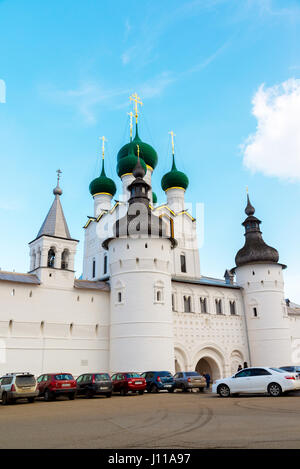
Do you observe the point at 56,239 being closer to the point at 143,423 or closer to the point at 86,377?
the point at 86,377

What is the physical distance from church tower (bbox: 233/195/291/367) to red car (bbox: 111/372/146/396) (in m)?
13.8

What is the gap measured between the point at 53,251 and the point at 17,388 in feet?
32.8

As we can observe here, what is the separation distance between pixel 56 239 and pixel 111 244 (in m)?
3.55

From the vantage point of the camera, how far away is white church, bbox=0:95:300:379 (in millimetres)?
20578

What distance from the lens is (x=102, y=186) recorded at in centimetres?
3334

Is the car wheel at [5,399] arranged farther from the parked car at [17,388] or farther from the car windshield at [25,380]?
the car windshield at [25,380]

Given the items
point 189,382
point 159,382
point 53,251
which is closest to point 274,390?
point 189,382

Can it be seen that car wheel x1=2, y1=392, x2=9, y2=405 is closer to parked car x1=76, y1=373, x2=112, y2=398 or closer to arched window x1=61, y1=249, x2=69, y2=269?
parked car x1=76, y1=373, x2=112, y2=398

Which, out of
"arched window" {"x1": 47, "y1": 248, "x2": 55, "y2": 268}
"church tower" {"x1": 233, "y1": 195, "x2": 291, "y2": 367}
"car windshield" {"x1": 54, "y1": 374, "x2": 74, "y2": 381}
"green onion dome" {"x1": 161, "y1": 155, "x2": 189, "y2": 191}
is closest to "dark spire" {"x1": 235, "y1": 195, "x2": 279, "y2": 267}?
"church tower" {"x1": 233, "y1": 195, "x2": 291, "y2": 367}

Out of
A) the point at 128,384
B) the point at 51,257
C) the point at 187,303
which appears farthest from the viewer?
the point at 187,303

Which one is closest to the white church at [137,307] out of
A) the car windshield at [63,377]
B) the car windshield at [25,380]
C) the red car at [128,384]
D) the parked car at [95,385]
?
the red car at [128,384]

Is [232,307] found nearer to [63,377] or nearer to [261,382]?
[261,382]
